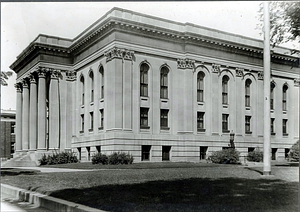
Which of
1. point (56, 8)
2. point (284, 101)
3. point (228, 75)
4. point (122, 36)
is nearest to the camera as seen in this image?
point (56, 8)

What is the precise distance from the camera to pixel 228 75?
28.6 m

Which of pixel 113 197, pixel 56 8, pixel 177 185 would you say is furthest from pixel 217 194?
pixel 56 8

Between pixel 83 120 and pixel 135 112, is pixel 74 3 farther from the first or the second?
pixel 83 120

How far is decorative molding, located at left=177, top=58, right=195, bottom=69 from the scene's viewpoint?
104 feet

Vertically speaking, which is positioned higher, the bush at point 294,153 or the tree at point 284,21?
the tree at point 284,21

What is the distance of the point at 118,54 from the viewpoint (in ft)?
100

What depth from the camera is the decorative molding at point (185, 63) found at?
104 ft

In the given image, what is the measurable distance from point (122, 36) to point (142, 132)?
8518 mm

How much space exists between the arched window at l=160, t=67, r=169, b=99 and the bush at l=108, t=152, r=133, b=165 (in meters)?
7.13

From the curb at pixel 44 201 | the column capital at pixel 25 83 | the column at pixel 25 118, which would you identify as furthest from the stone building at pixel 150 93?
the curb at pixel 44 201

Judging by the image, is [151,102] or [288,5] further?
[151,102]

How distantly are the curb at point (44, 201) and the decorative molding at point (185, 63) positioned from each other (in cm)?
2106

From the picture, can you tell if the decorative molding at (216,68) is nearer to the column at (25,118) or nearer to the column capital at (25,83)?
the column at (25,118)

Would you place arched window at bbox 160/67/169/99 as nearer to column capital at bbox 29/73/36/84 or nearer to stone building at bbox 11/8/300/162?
stone building at bbox 11/8/300/162
